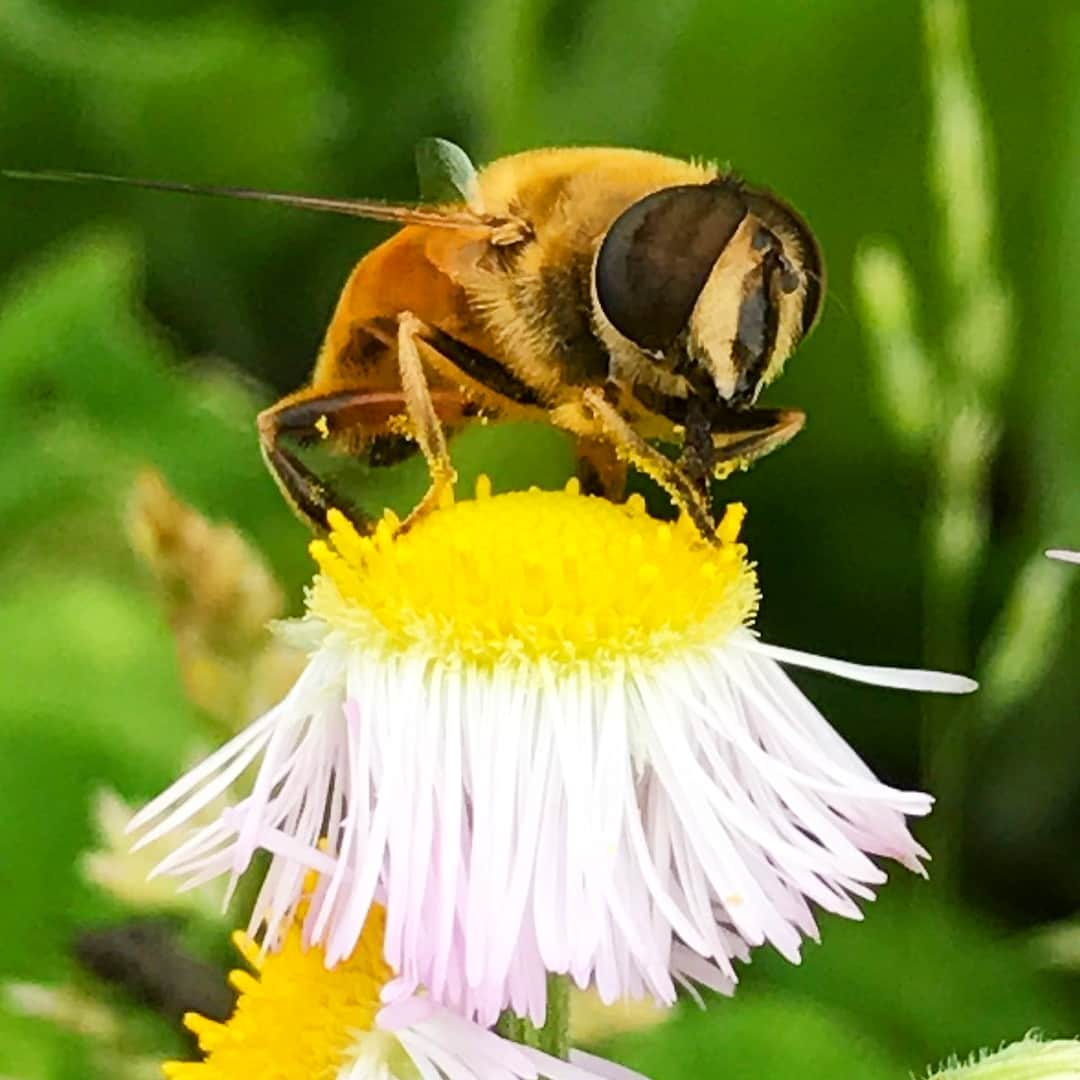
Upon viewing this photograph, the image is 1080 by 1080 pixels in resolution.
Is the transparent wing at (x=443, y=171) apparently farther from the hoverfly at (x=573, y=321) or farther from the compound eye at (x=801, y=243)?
the compound eye at (x=801, y=243)

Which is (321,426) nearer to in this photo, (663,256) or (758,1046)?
(663,256)

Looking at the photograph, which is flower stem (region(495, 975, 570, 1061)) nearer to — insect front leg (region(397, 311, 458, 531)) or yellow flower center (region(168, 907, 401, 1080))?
yellow flower center (region(168, 907, 401, 1080))

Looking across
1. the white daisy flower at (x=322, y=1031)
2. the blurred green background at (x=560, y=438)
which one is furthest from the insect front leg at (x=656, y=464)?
the blurred green background at (x=560, y=438)

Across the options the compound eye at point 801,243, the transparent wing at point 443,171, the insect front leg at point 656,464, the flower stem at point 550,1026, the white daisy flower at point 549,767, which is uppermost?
the transparent wing at point 443,171

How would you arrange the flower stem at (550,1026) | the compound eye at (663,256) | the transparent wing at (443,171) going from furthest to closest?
the transparent wing at (443,171) → the compound eye at (663,256) → the flower stem at (550,1026)

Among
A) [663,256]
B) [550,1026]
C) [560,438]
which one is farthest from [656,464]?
[560,438]

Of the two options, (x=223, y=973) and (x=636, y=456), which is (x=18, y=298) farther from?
(x=636, y=456)

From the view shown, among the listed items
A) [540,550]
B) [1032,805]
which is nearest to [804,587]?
[1032,805]
